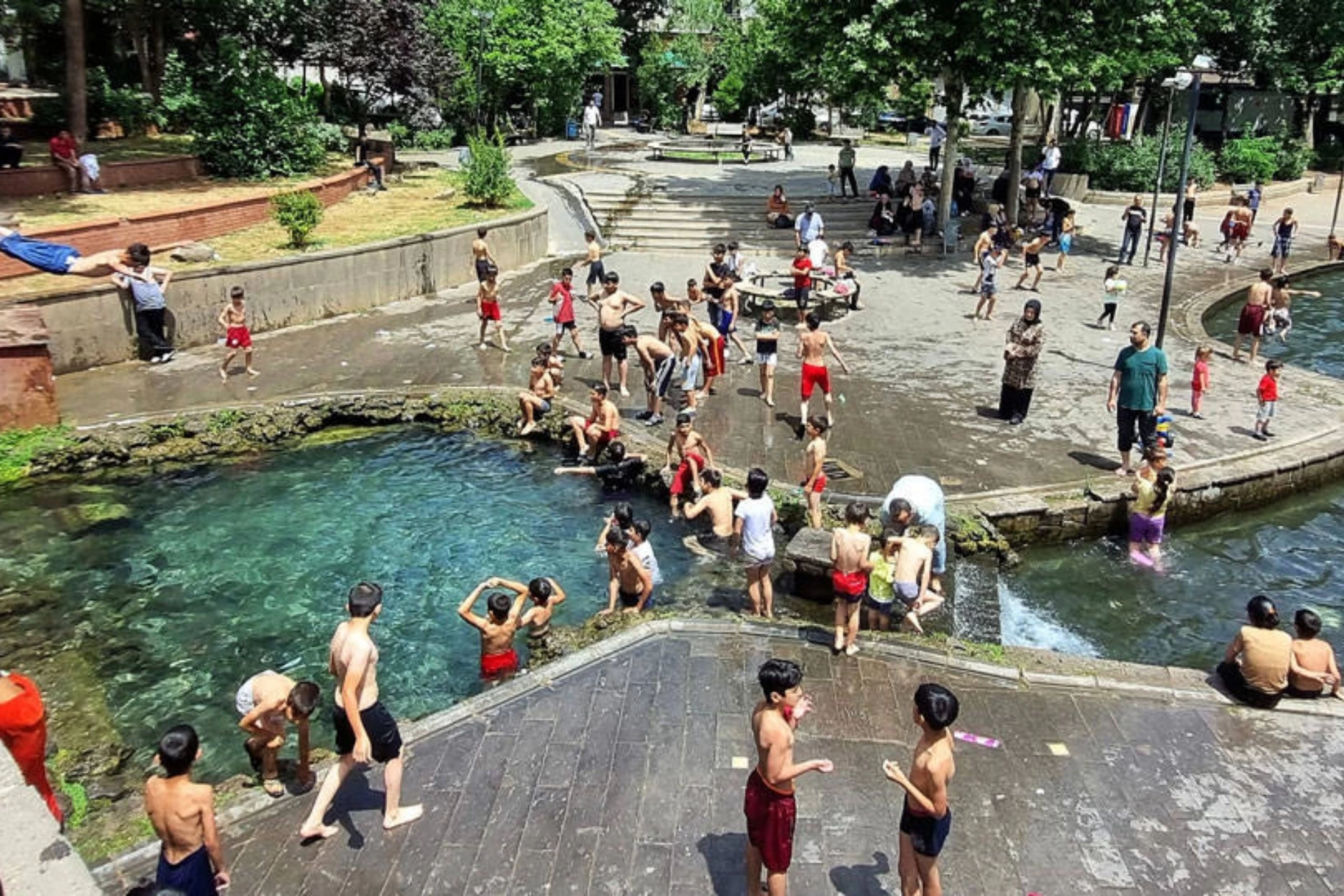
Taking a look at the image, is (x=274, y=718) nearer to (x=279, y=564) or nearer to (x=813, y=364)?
(x=279, y=564)

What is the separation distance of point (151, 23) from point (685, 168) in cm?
1555

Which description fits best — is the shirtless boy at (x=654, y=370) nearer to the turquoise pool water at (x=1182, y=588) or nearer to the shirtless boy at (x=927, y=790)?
the turquoise pool water at (x=1182, y=588)

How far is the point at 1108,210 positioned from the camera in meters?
29.5

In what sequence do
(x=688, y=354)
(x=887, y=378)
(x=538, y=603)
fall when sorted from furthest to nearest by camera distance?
(x=887, y=378)
(x=688, y=354)
(x=538, y=603)

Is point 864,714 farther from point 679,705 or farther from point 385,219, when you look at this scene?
point 385,219

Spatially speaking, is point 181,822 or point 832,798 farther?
point 832,798

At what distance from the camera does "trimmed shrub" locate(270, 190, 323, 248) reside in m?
17.9

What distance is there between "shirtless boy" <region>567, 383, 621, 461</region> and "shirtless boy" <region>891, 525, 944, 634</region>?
491 cm

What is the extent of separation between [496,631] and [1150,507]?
7174 mm

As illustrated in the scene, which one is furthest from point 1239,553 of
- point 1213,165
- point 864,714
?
point 1213,165

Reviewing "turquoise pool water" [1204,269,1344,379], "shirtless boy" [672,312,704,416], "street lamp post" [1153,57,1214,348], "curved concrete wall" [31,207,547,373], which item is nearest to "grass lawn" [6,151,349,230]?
"curved concrete wall" [31,207,547,373]

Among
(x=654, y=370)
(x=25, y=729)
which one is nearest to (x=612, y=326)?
(x=654, y=370)

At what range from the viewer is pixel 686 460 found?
1115 cm

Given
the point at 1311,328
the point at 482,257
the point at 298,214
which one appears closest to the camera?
the point at 482,257
